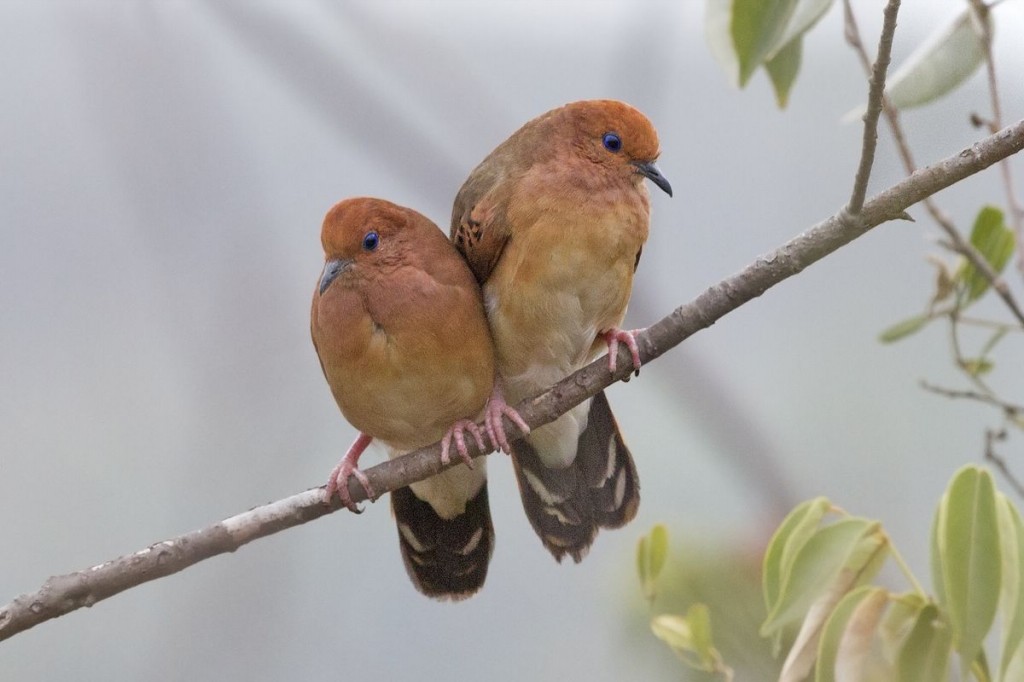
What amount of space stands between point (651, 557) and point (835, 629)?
34cm

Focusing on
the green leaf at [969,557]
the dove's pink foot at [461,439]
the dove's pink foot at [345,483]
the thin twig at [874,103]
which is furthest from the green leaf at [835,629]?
the dove's pink foot at [345,483]

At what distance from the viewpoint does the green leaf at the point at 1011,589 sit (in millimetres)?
1330

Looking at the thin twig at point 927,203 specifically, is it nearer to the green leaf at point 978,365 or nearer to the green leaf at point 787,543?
the green leaf at point 978,365

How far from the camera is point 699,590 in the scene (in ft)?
8.72

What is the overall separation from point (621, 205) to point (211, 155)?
1.80 metres

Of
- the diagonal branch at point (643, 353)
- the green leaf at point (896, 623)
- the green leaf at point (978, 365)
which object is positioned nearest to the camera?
the diagonal branch at point (643, 353)

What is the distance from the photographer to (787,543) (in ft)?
4.98

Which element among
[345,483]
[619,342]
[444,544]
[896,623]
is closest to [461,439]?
[345,483]

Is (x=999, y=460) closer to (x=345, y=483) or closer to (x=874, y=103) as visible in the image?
(x=874, y=103)

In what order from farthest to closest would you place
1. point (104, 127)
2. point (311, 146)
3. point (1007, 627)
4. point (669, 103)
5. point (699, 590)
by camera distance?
point (311, 146), point (669, 103), point (104, 127), point (699, 590), point (1007, 627)

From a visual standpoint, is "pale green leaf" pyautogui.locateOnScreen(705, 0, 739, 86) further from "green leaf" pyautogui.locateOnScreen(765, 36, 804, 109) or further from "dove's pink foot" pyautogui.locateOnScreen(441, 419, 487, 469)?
"dove's pink foot" pyautogui.locateOnScreen(441, 419, 487, 469)

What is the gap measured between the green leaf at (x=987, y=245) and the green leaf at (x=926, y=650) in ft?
2.33

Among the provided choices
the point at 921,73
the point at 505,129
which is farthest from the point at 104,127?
the point at 921,73

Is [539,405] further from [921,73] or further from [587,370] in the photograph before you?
[921,73]
